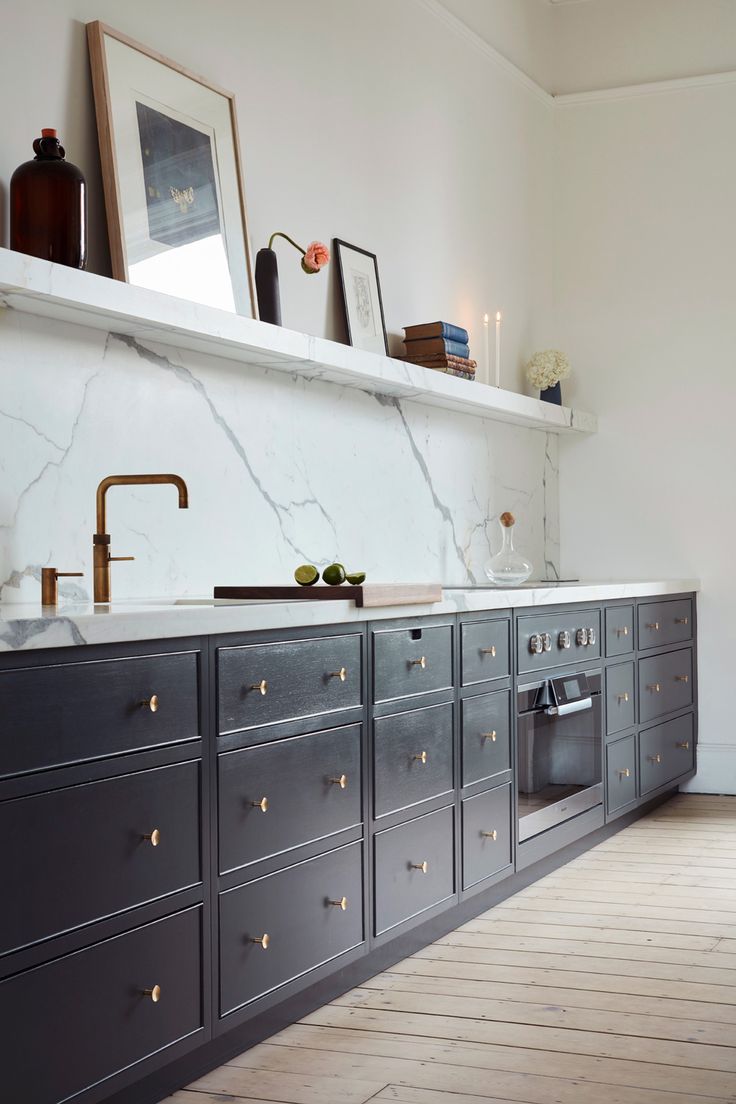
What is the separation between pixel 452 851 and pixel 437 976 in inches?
13.2

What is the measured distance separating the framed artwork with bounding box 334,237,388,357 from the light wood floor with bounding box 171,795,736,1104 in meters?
1.65

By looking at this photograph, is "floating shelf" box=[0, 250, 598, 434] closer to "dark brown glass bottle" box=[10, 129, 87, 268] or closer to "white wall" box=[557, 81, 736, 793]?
"dark brown glass bottle" box=[10, 129, 87, 268]

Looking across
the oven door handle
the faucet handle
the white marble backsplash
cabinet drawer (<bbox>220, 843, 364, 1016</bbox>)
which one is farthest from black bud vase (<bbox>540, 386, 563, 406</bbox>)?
the faucet handle

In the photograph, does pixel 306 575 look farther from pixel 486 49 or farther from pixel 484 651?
pixel 486 49

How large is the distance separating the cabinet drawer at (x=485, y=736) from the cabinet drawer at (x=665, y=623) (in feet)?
3.76

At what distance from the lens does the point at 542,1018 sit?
96.6 inches

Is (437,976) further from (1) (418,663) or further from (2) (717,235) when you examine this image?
(2) (717,235)

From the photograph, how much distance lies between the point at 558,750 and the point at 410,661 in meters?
0.96

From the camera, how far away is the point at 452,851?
2.96 meters

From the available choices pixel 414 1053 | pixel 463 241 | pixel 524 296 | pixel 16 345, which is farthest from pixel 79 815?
pixel 524 296

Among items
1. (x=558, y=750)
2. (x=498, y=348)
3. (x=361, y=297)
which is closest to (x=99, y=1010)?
(x=558, y=750)

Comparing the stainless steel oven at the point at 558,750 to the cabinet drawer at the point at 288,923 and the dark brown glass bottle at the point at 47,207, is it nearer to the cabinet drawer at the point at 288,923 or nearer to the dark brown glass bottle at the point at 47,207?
the cabinet drawer at the point at 288,923

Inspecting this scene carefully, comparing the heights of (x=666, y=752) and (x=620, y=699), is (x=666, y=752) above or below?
below

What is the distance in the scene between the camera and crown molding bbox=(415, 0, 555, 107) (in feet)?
13.7
